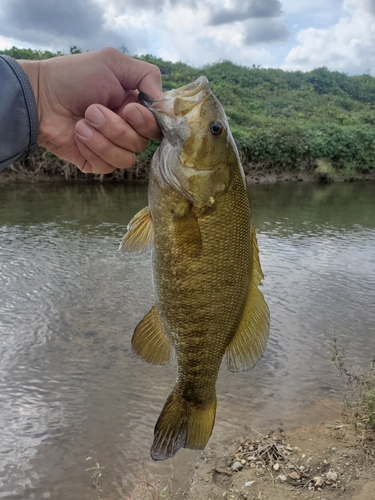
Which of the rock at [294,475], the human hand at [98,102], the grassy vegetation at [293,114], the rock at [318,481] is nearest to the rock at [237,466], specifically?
the rock at [294,475]

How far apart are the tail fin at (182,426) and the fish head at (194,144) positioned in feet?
3.38

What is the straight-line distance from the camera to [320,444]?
5.09m

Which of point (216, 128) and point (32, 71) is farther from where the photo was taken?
point (32, 71)

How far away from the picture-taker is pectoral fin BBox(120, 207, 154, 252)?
2.08 meters

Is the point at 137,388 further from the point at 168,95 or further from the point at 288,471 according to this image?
the point at 168,95

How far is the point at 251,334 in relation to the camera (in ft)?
6.93

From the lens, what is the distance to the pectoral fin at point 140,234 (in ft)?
6.82

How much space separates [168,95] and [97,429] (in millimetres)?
4942

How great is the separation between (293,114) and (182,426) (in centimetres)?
5032

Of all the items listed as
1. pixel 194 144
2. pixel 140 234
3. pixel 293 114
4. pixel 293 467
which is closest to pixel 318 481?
pixel 293 467

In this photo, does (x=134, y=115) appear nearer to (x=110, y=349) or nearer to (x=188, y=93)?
(x=188, y=93)

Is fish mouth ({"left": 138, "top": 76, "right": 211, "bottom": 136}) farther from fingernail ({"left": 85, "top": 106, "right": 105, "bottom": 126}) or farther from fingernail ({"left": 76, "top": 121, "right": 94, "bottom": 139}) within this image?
fingernail ({"left": 76, "top": 121, "right": 94, "bottom": 139})

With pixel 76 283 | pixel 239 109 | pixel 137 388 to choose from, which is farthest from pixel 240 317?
pixel 239 109

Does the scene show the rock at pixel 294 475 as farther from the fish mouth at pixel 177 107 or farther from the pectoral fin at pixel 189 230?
the fish mouth at pixel 177 107
